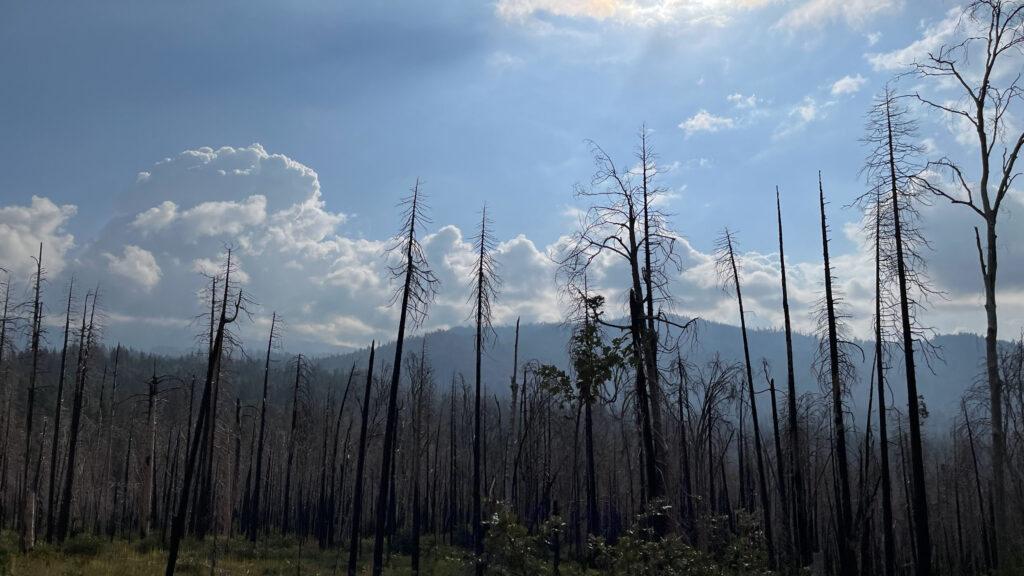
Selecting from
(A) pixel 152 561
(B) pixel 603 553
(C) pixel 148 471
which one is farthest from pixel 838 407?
(C) pixel 148 471

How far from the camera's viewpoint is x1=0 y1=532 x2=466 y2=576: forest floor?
17812 millimetres

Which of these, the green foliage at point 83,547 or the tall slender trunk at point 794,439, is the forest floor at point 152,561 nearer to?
the green foliage at point 83,547

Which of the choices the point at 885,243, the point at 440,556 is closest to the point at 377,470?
the point at 440,556

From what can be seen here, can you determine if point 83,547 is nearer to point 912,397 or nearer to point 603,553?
point 603,553

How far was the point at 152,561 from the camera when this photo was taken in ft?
67.7

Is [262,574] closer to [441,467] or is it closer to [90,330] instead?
[90,330]

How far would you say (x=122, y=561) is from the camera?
19.9 meters

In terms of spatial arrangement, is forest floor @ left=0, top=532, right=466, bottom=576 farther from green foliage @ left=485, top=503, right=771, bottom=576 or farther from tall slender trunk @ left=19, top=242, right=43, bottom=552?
green foliage @ left=485, top=503, right=771, bottom=576

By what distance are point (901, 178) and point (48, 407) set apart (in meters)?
86.9

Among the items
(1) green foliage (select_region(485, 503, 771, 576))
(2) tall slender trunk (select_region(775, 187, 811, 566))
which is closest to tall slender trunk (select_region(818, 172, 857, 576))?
(2) tall slender trunk (select_region(775, 187, 811, 566))

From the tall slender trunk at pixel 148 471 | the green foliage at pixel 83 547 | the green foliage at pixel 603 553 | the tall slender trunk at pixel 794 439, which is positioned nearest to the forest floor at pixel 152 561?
the green foliage at pixel 83 547

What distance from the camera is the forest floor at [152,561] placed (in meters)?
17.8

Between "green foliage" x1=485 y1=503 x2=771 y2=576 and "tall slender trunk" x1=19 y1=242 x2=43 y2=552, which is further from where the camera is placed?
"tall slender trunk" x1=19 y1=242 x2=43 y2=552

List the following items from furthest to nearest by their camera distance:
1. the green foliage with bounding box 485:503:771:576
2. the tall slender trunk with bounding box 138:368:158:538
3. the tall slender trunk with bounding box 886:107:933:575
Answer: the tall slender trunk with bounding box 138:368:158:538 < the tall slender trunk with bounding box 886:107:933:575 < the green foliage with bounding box 485:503:771:576
